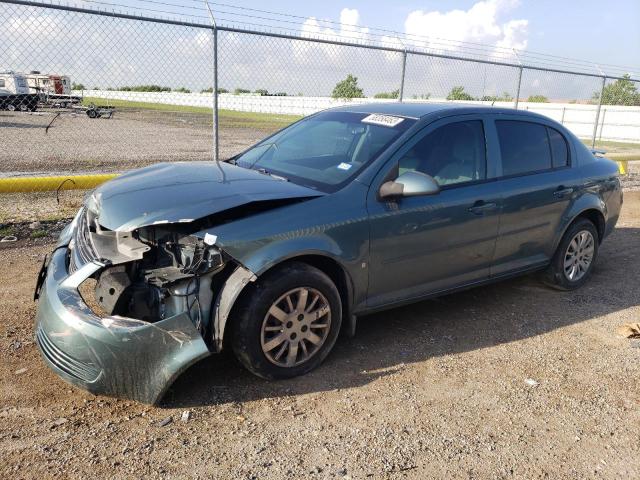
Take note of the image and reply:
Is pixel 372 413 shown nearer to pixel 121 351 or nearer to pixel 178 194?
pixel 121 351

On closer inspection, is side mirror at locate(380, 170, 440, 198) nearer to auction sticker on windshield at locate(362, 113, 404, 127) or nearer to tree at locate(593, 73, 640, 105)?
auction sticker on windshield at locate(362, 113, 404, 127)

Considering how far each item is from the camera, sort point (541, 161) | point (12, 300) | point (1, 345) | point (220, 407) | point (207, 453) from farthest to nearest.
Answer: point (541, 161)
point (12, 300)
point (1, 345)
point (220, 407)
point (207, 453)

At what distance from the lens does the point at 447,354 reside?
3.94 m

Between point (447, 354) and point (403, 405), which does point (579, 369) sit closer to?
point (447, 354)

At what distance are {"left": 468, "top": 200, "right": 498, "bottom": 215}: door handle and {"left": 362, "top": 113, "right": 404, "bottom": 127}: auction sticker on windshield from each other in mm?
869

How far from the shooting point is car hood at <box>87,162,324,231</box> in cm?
306

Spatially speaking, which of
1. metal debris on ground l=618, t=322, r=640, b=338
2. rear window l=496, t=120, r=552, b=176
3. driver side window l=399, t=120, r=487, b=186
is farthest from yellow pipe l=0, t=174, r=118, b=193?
metal debris on ground l=618, t=322, r=640, b=338

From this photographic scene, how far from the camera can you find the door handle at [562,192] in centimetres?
484

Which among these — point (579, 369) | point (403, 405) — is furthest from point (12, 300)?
point (579, 369)

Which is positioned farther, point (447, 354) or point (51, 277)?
point (447, 354)

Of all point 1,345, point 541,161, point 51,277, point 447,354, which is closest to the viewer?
point 51,277

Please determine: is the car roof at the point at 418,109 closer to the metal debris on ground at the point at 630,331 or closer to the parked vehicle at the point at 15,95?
the metal debris on ground at the point at 630,331

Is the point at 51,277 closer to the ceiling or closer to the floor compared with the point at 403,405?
closer to the ceiling

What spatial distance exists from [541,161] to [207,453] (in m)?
3.77
